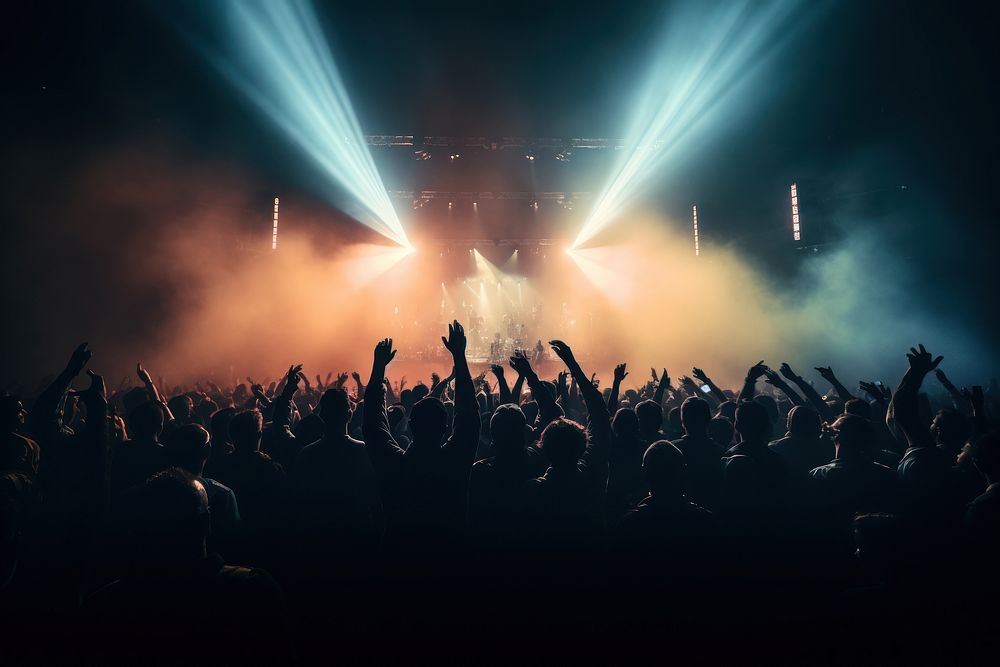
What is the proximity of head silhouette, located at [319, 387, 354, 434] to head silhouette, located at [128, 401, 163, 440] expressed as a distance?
1.26 m

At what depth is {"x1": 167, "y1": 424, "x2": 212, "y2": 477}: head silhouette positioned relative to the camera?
2.54 metres

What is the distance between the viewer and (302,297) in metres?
18.2

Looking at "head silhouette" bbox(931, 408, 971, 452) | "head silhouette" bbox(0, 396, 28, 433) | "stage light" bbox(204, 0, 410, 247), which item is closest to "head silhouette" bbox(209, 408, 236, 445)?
"head silhouette" bbox(0, 396, 28, 433)

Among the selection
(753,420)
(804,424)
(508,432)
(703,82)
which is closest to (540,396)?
(508,432)

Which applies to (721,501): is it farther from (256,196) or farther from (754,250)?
(256,196)

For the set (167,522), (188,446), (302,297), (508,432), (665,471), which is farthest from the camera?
(302,297)

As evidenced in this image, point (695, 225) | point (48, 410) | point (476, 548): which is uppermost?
point (695, 225)

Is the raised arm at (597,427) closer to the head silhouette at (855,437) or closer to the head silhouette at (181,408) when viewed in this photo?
the head silhouette at (855,437)

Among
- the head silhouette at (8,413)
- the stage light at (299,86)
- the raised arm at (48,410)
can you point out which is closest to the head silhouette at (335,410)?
the raised arm at (48,410)

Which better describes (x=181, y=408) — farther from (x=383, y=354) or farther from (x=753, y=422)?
(x=753, y=422)

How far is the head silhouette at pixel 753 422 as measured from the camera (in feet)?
10.2

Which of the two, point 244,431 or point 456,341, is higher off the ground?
point 456,341

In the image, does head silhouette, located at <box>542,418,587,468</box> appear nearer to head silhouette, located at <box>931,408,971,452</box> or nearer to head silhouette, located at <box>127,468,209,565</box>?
head silhouette, located at <box>127,468,209,565</box>

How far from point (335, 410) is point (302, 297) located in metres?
16.4
